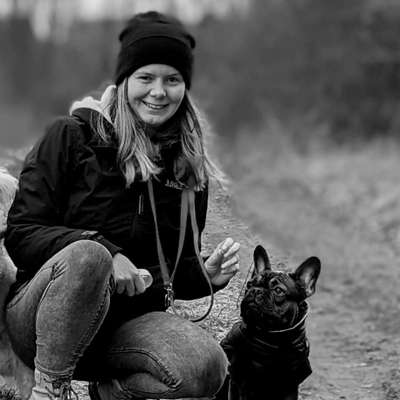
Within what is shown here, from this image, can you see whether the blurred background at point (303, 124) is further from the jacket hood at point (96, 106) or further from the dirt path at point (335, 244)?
the jacket hood at point (96, 106)

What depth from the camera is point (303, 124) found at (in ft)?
77.5

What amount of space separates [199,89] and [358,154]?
968cm

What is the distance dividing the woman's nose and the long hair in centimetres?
15

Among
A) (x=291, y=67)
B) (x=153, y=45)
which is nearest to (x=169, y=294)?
(x=153, y=45)

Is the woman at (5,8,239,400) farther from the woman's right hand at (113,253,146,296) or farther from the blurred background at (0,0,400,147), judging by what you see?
the blurred background at (0,0,400,147)

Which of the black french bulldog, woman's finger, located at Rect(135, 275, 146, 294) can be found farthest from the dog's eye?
woman's finger, located at Rect(135, 275, 146, 294)

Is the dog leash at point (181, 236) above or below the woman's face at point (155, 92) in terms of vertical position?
below

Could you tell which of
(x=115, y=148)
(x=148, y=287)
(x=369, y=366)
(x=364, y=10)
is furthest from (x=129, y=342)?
(x=364, y=10)

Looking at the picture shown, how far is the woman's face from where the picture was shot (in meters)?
3.86

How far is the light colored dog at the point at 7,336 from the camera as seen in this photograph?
3717 millimetres

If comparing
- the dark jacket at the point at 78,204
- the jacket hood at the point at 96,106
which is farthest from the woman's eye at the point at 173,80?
the dark jacket at the point at 78,204

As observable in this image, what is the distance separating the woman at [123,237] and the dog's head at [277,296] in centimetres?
22

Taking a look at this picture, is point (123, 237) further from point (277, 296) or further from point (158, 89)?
point (277, 296)

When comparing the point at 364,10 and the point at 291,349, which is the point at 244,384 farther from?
the point at 364,10
